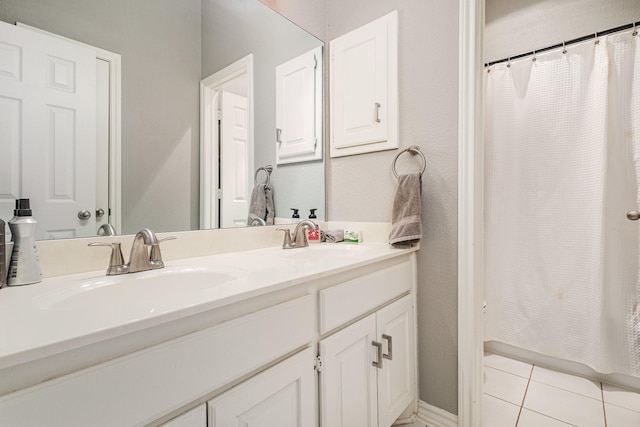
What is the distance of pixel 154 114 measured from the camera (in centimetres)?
104

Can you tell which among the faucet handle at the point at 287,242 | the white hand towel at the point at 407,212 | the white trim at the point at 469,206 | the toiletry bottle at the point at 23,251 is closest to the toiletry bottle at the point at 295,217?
the faucet handle at the point at 287,242

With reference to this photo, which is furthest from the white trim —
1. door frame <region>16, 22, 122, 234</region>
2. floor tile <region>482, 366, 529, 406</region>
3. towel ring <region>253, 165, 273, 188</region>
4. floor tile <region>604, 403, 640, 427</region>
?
door frame <region>16, 22, 122, 234</region>

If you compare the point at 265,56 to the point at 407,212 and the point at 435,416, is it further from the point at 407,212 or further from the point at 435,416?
the point at 435,416

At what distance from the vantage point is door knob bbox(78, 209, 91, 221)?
884 mm

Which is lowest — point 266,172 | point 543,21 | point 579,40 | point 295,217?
point 295,217

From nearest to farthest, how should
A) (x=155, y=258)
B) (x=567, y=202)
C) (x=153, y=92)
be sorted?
(x=155, y=258) → (x=153, y=92) → (x=567, y=202)

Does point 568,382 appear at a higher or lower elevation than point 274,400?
lower

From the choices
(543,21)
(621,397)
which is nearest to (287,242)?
(621,397)

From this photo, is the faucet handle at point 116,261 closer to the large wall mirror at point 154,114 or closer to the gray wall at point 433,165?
the large wall mirror at point 154,114

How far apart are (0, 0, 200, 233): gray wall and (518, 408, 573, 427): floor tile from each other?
164cm

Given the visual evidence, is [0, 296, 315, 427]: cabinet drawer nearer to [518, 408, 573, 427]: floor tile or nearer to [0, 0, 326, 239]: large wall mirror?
[0, 0, 326, 239]: large wall mirror

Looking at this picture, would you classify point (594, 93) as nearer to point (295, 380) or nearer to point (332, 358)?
point (332, 358)

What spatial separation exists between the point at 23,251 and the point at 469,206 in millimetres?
1398

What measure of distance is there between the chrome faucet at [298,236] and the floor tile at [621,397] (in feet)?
5.38
